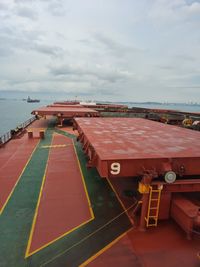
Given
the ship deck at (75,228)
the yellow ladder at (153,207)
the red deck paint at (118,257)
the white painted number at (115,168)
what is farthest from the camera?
the yellow ladder at (153,207)

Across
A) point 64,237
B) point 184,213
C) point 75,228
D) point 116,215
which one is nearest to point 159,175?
point 184,213

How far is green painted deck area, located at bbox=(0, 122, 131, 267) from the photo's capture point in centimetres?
689

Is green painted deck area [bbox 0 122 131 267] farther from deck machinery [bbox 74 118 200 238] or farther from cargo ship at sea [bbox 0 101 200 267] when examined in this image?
deck machinery [bbox 74 118 200 238]

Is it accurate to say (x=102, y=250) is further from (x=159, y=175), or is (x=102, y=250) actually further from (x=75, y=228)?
(x=159, y=175)

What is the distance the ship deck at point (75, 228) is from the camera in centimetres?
688

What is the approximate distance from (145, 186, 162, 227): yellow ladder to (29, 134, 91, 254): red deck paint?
8.52 feet

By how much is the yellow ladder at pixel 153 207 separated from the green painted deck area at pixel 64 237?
91cm

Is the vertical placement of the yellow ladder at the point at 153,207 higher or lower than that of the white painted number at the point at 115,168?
lower

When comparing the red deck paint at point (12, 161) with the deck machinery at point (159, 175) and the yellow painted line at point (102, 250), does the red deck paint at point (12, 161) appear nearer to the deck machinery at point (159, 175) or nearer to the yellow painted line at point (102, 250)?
the yellow painted line at point (102, 250)

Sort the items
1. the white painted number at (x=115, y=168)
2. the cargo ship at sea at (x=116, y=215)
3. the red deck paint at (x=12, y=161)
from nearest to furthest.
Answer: the cargo ship at sea at (x=116, y=215)
the white painted number at (x=115, y=168)
the red deck paint at (x=12, y=161)

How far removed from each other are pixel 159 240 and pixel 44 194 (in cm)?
636

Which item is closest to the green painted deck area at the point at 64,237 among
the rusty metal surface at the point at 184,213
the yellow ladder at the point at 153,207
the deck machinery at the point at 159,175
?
the yellow ladder at the point at 153,207

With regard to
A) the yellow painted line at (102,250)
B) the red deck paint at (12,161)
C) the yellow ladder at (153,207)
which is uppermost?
the yellow ladder at (153,207)

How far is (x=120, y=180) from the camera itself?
13.1 m
